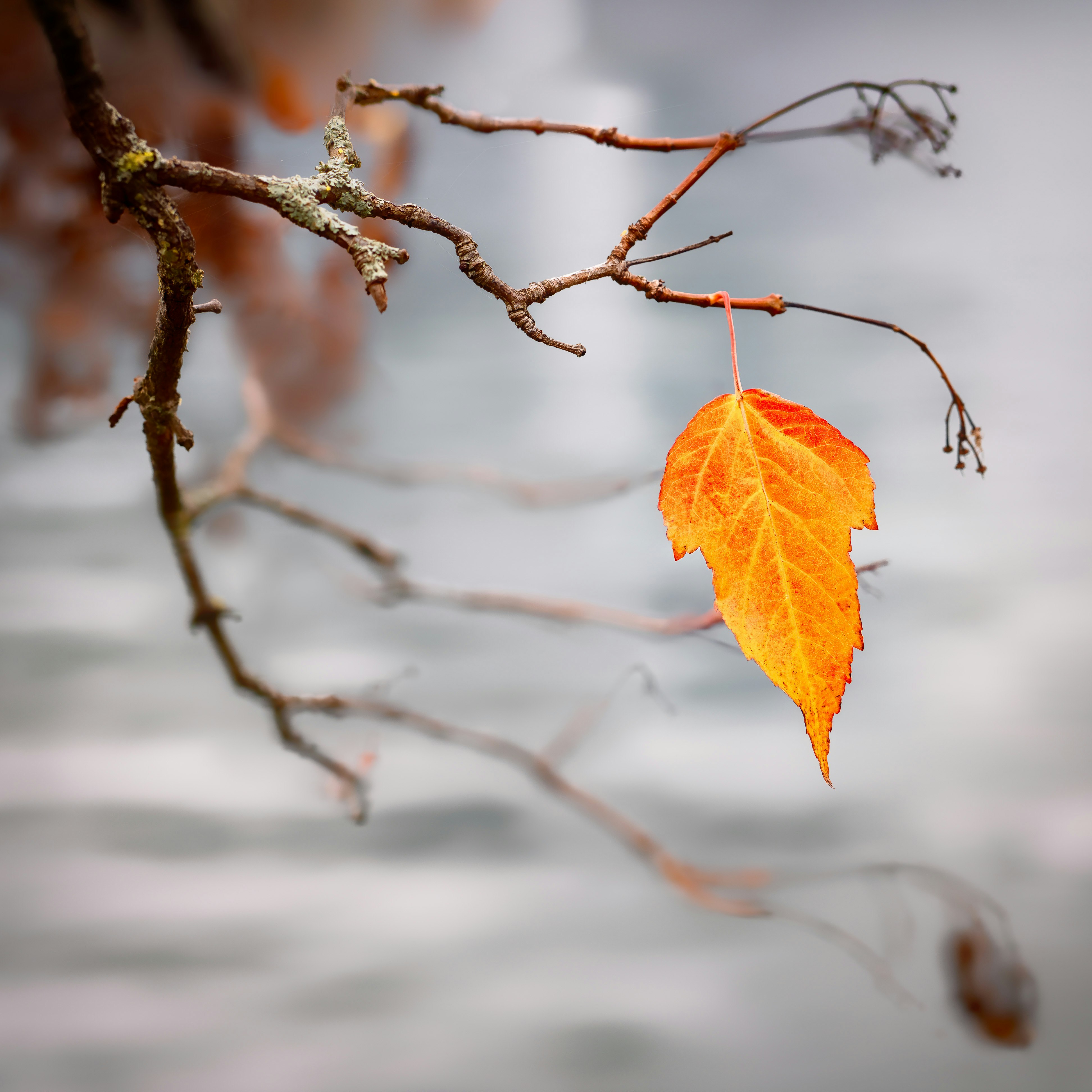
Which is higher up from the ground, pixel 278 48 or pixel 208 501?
pixel 278 48

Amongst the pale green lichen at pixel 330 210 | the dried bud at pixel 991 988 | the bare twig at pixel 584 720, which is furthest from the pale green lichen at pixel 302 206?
the dried bud at pixel 991 988

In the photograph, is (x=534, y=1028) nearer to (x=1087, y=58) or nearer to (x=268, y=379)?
(x=268, y=379)

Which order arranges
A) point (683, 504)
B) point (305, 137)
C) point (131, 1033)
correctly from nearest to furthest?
1. point (683, 504)
2. point (305, 137)
3. point (131, 1033)

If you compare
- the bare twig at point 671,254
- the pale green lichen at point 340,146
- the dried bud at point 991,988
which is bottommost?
the dried bud at point 991,988

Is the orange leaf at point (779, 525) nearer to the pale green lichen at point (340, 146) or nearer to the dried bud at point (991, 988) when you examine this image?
the pale green lichen at point (340, 146)

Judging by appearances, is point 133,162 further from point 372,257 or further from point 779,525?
point 779,525

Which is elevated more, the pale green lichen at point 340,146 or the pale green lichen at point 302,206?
the pale green lichen at point 340,146

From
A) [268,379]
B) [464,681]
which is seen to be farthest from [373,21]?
[464,681]

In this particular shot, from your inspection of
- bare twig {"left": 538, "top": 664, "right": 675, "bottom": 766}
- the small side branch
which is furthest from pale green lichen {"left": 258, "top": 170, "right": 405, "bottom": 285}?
bare twig {"left": 538, "top": 664, "right": 675, "bottom": 766}
